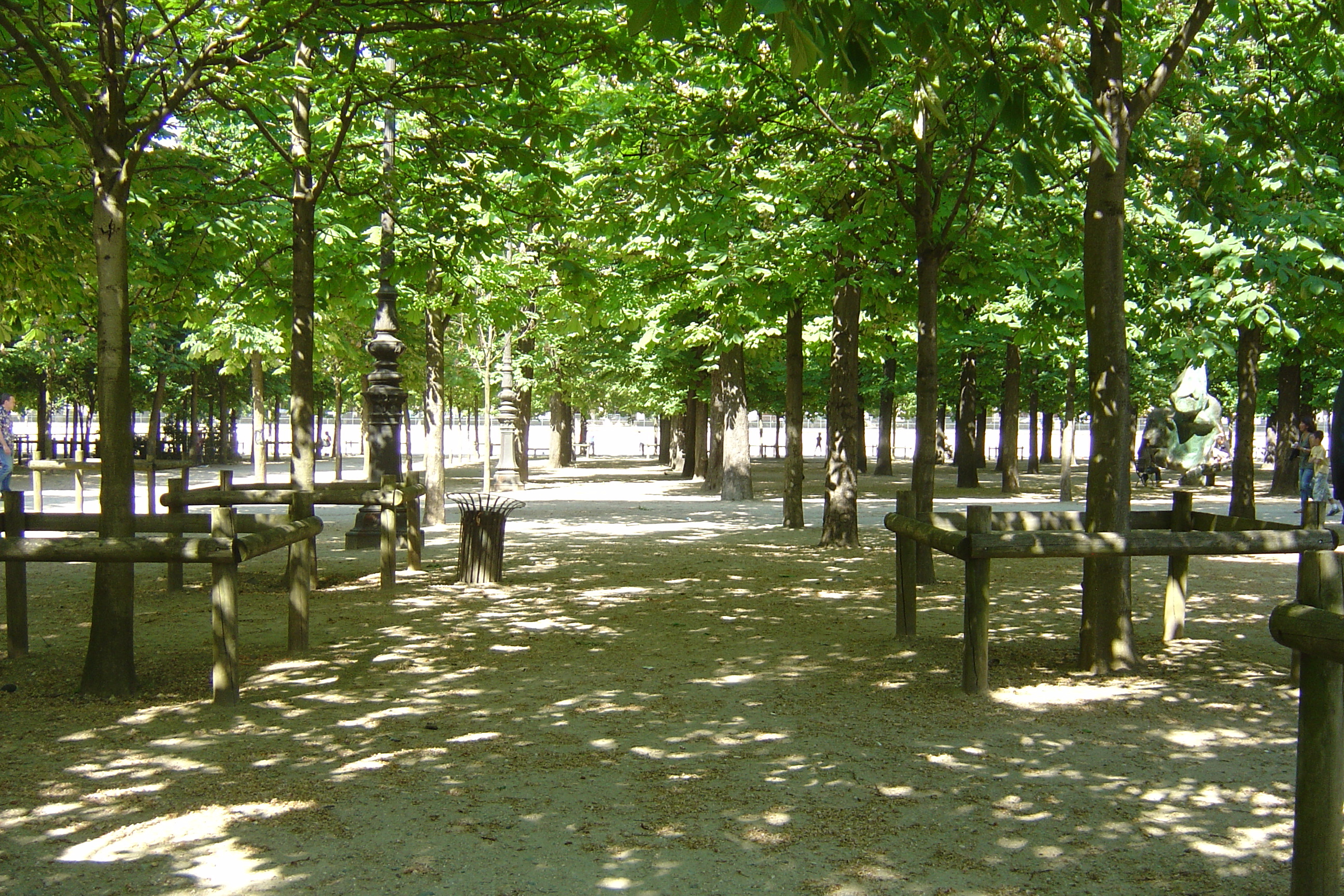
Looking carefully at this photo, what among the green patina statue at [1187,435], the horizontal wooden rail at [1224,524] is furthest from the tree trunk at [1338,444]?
the green patina statue at [1187,435]

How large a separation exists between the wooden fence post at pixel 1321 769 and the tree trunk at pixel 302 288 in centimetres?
820

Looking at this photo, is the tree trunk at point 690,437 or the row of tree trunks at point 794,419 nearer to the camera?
the row of tree trunks at point 794,419

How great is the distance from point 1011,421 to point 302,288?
20.2 m

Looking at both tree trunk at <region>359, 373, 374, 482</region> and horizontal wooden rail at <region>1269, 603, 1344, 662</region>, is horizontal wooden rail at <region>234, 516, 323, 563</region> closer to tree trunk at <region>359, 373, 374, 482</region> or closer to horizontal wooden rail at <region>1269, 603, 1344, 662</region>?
horizontal wooden rail at <region>1269, 603, 1344, 662</region>

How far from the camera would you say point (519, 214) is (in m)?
10.9

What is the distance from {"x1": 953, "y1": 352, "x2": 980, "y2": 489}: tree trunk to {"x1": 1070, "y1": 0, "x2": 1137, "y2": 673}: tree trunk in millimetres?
21675

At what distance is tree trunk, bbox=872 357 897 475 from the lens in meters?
33.5

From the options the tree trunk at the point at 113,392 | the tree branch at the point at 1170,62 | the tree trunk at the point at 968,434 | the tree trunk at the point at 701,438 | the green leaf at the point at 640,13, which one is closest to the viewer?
the green leaf at the point at 640,13

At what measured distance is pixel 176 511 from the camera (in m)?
10.9

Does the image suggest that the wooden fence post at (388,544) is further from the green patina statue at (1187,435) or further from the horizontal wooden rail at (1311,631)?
the green patina statue at (1187,435)

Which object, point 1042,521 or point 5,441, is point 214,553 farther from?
point 5,441

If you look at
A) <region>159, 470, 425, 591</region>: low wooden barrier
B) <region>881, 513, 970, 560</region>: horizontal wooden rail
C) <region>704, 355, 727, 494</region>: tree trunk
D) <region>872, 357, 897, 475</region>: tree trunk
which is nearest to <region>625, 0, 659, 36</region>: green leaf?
<region>881, 513, 970, 560</region>: horizontal wooden rail

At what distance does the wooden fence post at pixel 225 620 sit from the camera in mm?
6359

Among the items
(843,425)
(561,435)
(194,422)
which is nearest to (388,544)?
(843,425)
